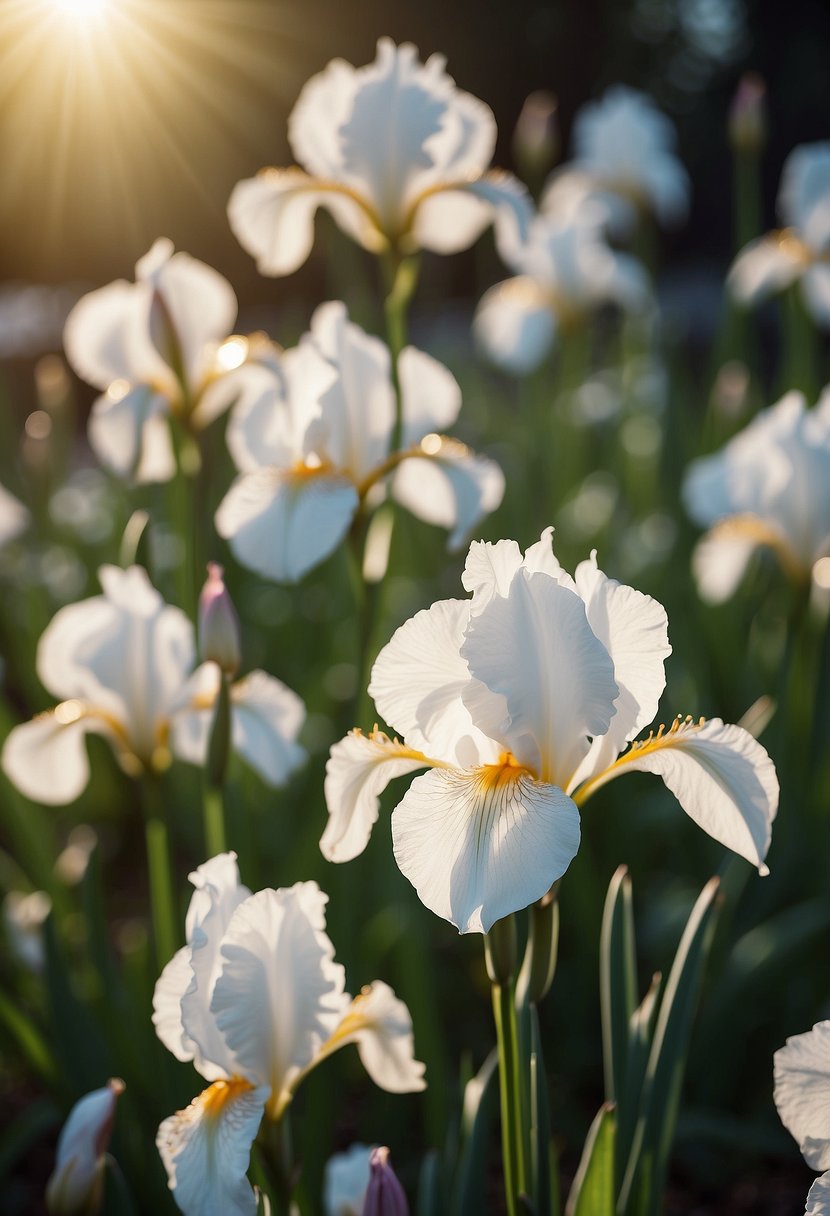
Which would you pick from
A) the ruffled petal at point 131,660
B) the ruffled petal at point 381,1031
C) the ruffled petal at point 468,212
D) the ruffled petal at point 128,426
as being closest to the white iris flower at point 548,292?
the ruffled petal at point 468,212

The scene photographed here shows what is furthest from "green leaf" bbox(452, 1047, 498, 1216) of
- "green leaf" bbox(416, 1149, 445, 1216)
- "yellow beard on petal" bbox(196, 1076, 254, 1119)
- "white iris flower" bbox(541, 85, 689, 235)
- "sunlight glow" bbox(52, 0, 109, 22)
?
"sunlight glow" bbox(52, 0, 109, 22)

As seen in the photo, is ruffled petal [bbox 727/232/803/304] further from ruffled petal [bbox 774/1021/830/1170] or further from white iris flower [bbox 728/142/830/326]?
ruffled petal [bbox 774/1021/830/1170]

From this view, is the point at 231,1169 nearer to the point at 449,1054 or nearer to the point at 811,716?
the point at 449,1054

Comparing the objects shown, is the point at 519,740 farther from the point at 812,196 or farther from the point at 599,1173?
the point at 812,196

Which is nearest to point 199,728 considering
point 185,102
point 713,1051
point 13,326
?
point 713,1051

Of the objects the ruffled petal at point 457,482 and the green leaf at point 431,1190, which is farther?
the ruffled petal at point 457,482

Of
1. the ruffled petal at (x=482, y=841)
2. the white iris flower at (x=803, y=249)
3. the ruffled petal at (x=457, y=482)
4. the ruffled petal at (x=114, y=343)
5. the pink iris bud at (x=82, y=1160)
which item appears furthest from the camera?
the white iris flower at (x=803, y=249)

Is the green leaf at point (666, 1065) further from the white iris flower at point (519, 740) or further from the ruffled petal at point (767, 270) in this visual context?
the ruffled petal at point (767, 270)

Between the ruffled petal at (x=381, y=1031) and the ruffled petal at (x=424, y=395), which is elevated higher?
the ruffled petal at (x=424, y=395)
